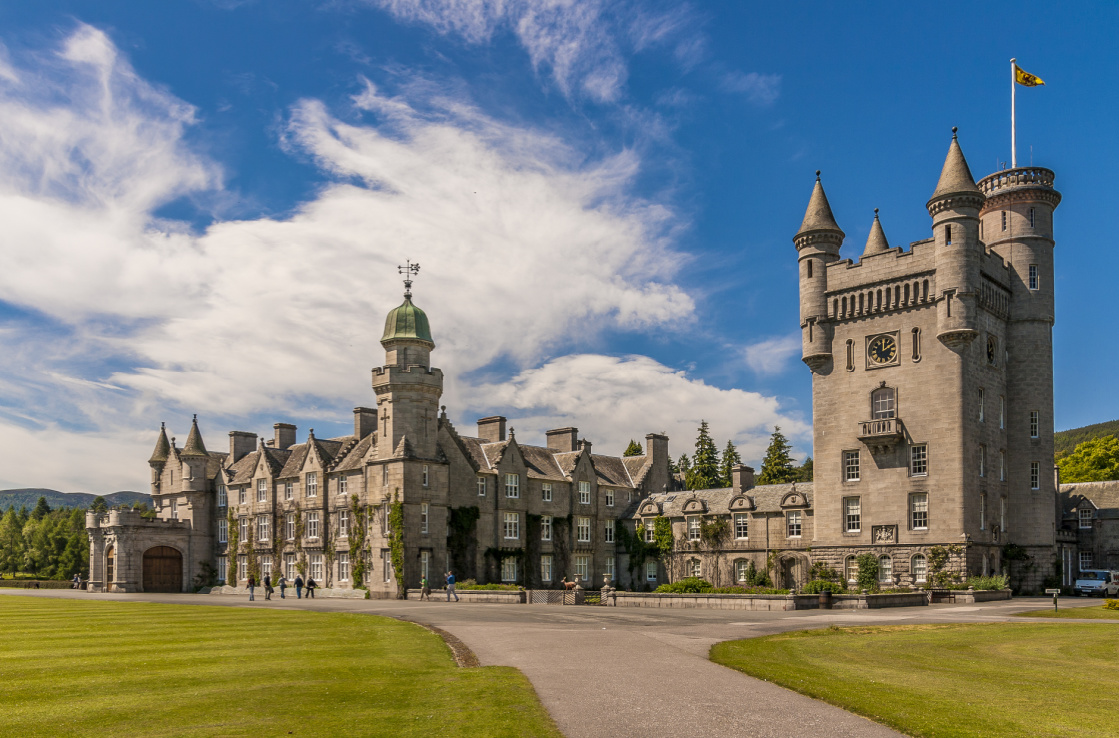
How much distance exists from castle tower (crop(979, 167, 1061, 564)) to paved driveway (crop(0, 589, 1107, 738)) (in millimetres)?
26640

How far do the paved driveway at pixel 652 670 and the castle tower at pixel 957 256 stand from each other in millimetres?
23816

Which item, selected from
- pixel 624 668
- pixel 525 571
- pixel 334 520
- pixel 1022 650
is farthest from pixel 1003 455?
pixel 624 668

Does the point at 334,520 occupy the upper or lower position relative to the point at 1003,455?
lower

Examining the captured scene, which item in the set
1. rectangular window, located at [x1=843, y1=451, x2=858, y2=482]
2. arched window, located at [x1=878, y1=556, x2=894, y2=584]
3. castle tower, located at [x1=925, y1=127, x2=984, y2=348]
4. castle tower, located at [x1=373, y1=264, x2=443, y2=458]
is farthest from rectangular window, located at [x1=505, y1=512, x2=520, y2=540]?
castle tower, located at [x1=925, y1=127, x2=984, y2=348]

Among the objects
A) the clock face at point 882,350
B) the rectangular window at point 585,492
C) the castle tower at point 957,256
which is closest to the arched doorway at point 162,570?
the rectangular window at point 585,492

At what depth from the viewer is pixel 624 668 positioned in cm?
1734

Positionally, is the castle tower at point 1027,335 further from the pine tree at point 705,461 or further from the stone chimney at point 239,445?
the stone chimney at point 239,445

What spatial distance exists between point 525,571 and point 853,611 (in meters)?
32.9

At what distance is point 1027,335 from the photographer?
59.9m

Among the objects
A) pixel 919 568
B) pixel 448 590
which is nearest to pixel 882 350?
pixel 919 568

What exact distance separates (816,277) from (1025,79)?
1807cm

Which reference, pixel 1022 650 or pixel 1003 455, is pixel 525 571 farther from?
pixel 1022 650

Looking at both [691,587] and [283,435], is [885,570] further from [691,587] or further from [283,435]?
[283,435]

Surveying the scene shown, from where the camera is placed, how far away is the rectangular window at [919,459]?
55.1 meters
